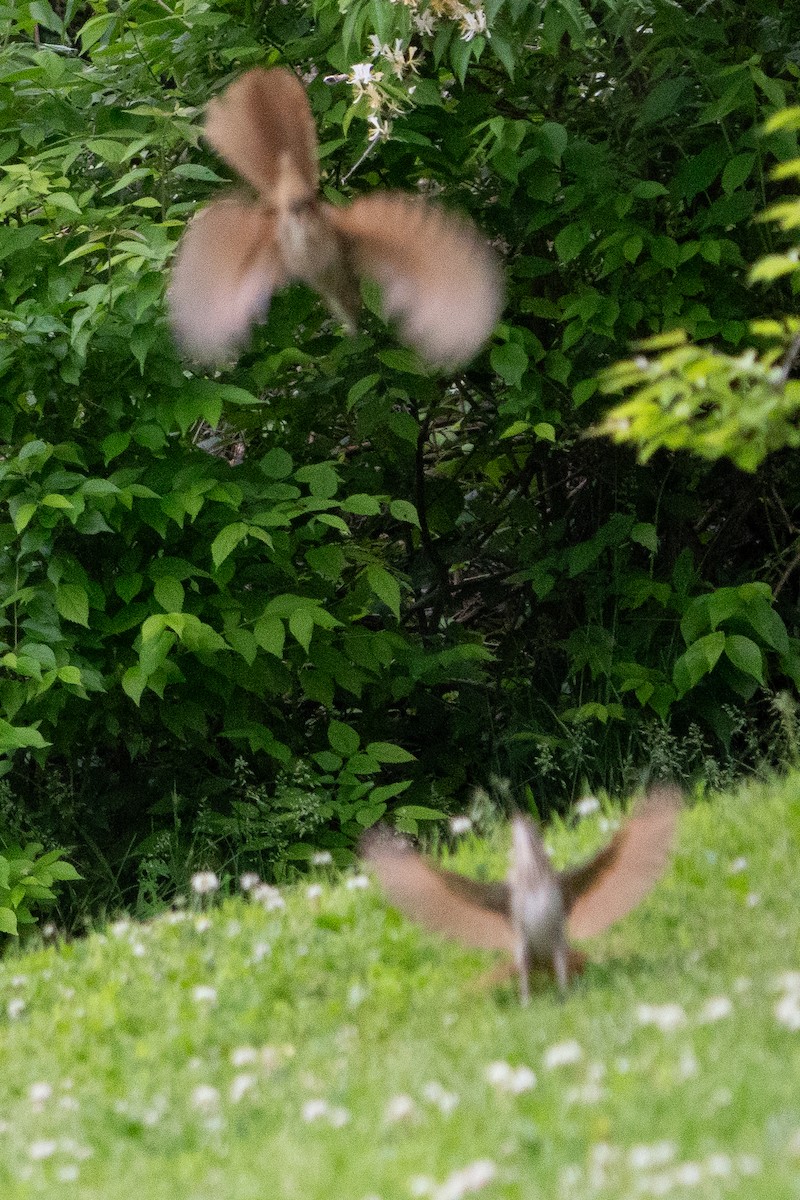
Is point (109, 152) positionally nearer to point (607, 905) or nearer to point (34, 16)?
point (34, 16)

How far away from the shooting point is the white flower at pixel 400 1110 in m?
2.43

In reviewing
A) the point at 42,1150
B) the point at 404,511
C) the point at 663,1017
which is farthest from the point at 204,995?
the point at 404,511

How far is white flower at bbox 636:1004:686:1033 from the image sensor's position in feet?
8.24

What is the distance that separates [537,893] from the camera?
9.14 feet

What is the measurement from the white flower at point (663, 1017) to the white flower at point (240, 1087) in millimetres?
679

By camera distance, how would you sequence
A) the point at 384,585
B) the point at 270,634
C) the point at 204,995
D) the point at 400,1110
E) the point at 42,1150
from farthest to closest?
the point at 384,585 < the point at 270,634 < the point at 204,995 < the point at 42,1150 < the point at 400,1110

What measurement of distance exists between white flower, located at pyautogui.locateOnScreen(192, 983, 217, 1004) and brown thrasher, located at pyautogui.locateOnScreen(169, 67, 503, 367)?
52.1 inches

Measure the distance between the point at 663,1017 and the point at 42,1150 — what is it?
105 cm

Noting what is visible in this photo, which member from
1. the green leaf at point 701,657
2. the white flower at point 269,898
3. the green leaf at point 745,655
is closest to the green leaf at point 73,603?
the white flower at point 269,898

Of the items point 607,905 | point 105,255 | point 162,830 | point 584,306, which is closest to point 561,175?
point 584,306

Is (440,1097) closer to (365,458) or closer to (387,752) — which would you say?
(387,752)

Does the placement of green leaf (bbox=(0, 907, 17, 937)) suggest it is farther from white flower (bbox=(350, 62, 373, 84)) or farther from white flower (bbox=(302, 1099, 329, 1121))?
white flower (bbox=(350, 62, 373, 84))

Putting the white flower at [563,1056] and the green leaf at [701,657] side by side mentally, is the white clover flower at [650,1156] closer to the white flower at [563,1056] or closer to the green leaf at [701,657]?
the white flower at [563,1056]

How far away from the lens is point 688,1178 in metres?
1.99
